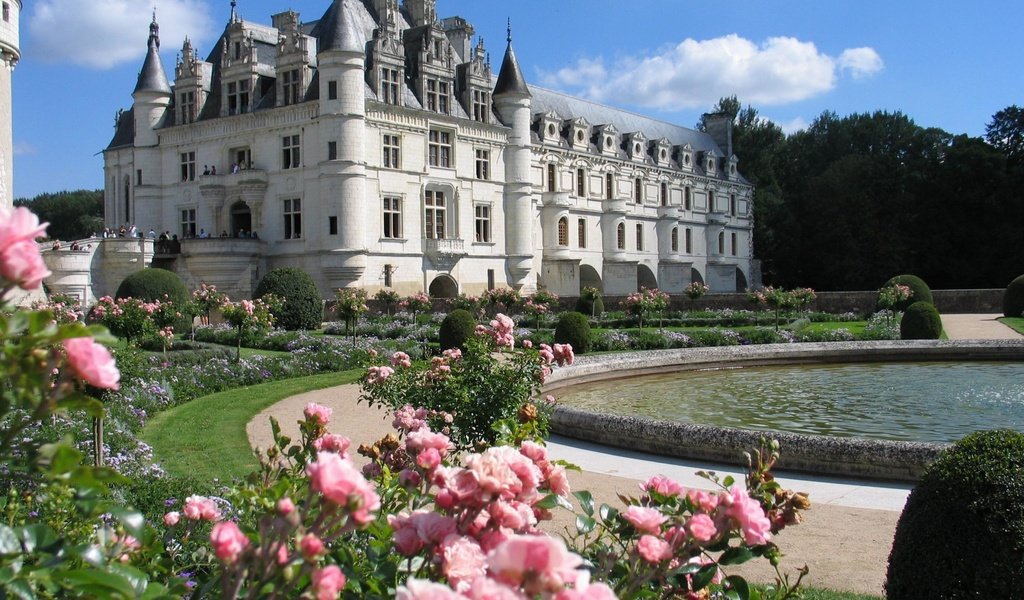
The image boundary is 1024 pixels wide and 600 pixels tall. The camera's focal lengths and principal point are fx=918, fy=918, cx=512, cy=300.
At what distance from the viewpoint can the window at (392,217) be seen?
1318 inches

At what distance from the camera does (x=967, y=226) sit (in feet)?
160

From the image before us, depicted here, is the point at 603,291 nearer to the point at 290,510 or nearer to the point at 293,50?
the point at 293,50

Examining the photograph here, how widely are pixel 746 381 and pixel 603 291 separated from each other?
31629 millimetres

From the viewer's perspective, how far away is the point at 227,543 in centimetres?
164

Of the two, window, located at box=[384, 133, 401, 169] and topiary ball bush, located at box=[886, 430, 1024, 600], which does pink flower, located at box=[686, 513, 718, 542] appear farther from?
window, located at box=[384, 133, 401, 169]

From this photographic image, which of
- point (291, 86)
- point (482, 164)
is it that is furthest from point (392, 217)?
point (291, 86)

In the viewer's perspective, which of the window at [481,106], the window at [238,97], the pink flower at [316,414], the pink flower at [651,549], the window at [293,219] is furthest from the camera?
the window at [481,106]

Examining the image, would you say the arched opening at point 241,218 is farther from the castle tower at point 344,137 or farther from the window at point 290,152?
the castle tower at point 344,137

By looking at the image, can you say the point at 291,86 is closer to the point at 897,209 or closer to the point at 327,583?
the point at 327,583

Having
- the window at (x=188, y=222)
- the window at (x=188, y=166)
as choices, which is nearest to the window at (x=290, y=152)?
the window at (x=188, y=166)

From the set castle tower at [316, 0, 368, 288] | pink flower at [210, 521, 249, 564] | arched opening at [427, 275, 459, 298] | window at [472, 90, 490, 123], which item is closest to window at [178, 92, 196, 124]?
castle tower at [316, 0, 368, 288]

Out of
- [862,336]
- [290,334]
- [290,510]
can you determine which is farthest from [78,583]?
[862,336]

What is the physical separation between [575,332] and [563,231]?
2345cm

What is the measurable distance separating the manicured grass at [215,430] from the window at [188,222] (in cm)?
2164
